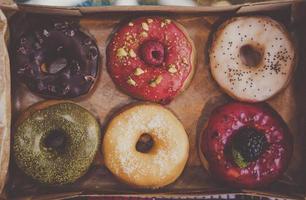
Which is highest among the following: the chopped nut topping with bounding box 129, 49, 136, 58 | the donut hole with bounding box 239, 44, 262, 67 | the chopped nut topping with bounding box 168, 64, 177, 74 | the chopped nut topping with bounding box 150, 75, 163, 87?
the donut hole with bounding box 239, 44, 262, 67

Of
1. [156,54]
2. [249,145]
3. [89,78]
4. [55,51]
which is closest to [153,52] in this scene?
[156,54]

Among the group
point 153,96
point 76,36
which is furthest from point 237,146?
point 76,36

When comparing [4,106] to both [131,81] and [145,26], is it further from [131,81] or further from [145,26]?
[145,26]

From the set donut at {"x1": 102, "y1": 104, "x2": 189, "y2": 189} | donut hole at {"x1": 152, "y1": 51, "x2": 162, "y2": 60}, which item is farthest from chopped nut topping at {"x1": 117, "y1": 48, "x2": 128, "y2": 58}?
donut at {"x1": 102, "y1": 104, "x2": 189, "y2": 189}

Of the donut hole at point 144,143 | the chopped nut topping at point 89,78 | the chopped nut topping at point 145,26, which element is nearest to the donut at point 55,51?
the chopped nut topping at point 89,78

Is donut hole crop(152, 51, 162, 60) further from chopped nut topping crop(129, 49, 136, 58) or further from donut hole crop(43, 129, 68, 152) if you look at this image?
donut hole crop(43, 129, 68, 152)

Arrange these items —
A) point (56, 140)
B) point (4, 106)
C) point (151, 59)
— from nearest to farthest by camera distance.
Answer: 1. point (4, 106)
2. point (151, 59)
3. point (56, 140)
